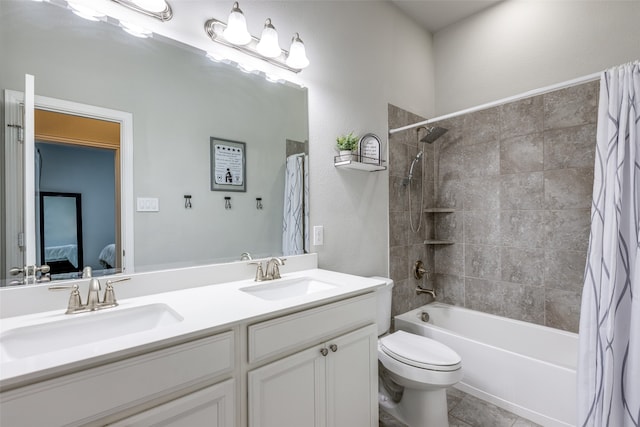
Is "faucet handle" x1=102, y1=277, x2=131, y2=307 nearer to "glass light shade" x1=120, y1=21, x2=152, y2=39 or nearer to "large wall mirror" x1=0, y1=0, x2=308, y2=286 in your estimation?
"large wall mirror" x1=0, y1=0, x2=308, y2=286

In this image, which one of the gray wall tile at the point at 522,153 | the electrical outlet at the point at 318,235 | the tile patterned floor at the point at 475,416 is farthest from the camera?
the gray wall tile at the point at 522,153

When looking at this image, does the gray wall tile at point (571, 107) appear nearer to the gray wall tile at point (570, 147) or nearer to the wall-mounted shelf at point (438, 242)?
the gray wall tile at point (570, 147)

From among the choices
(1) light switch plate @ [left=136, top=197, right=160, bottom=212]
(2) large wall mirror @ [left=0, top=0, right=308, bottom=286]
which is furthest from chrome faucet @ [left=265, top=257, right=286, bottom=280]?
(1) light switch plate @ [left=136, top=197, right=160, bottom=212]

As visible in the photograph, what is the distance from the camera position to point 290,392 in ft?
3.49

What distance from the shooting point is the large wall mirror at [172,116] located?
105cm

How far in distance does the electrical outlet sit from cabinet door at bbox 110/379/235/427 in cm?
101

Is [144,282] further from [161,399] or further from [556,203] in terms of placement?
[556,203]

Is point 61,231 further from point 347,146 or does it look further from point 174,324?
point 347,146

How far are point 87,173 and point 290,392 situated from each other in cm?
110

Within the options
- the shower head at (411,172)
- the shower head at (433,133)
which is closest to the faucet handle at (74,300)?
the shower head at (411,172)

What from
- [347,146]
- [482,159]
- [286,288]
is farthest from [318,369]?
[482,159]

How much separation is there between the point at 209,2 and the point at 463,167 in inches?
87.2

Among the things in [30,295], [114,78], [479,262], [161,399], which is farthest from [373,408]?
[114,78]

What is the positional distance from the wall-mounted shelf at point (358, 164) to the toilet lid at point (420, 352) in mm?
1090
